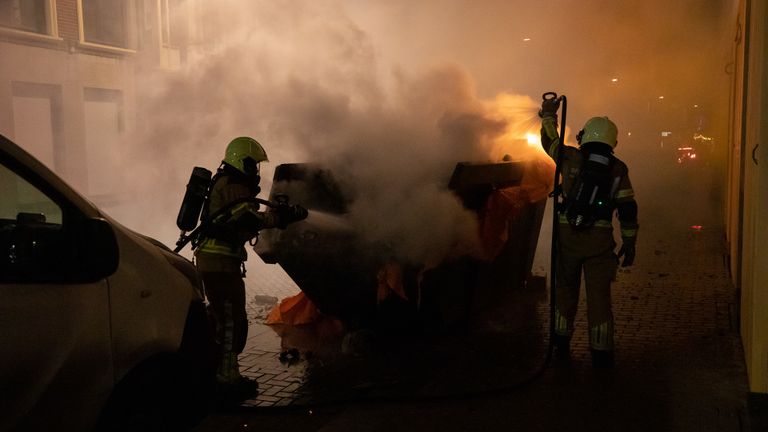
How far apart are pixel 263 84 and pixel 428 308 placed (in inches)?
113

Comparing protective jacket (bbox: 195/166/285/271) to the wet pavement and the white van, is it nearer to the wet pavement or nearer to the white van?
the wet pavement

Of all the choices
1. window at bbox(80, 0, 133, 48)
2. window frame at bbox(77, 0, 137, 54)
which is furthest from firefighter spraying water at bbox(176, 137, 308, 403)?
window at bbox(80, 0, 133, 48)

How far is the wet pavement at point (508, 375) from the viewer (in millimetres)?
3896

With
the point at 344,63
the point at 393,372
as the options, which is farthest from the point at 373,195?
the point at 344,63

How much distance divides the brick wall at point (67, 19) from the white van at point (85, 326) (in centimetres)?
1469

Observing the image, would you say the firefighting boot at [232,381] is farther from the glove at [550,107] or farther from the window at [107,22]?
the window at [107,22]

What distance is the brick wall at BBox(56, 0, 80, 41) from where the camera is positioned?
15.8 m

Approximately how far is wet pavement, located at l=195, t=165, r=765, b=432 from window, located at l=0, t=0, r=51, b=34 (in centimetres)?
1138

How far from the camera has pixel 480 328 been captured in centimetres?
584

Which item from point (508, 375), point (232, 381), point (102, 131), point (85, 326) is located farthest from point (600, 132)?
point (102, 131)

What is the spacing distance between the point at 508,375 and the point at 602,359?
2.21ft

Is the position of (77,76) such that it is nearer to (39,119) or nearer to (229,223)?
(39,119)

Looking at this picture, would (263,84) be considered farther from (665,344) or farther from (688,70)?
(688,70)

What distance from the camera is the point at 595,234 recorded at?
4.80m
